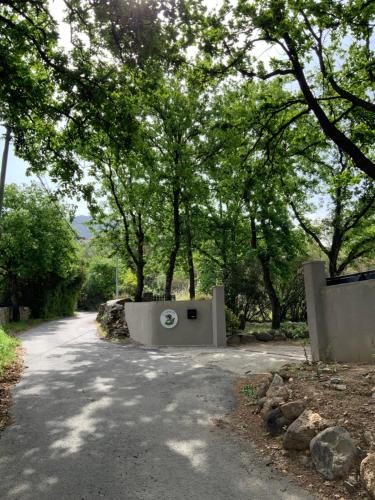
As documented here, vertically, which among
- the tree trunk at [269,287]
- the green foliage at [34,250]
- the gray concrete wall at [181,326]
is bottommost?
the gray concrete wall at [181,326]

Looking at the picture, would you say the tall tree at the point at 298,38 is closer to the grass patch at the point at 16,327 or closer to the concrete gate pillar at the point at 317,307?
the concrete gate pillar at the point at 317,307

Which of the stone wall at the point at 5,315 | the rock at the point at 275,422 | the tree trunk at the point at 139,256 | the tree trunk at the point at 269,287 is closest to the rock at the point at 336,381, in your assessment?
the rock at the point at 275,422

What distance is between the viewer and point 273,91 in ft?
50.8

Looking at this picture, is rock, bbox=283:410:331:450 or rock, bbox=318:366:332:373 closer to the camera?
rock, bbox=283:410:331:450

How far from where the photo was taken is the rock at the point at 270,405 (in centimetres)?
561

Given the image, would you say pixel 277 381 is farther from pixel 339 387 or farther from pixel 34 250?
pixel 34 250

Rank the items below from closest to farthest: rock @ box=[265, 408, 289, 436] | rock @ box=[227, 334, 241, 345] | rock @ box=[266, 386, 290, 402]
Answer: rock @ box=[265, 408, 289, 436], rock @ box=[266, 386, 290, 402], rock @ box=[227, 334, 241, 345]

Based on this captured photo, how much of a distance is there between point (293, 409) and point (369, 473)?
5.35 ft

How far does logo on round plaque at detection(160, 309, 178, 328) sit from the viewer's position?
50.2ft

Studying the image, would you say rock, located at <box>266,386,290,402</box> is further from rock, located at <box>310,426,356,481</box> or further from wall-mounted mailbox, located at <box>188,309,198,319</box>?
wall-mounted mailbox, located at <box>188,309,198,319</box>

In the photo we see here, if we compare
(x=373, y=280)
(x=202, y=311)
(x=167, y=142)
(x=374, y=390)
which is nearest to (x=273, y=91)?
(x=167, y=142)

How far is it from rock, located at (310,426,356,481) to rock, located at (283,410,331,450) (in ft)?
0.53

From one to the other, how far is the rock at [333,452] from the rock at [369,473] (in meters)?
0.19

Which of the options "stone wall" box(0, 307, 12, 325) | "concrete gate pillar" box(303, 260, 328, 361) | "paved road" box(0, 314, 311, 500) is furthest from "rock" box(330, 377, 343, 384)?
"stone wall" box(0, 307, 12, 325)
